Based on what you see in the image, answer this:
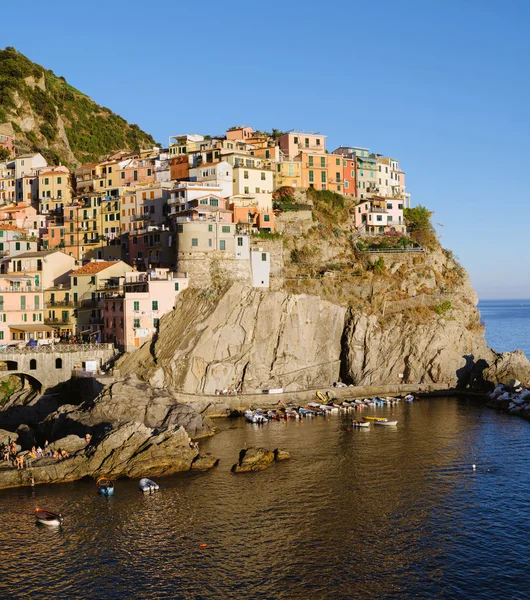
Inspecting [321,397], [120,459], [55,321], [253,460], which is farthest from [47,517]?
[55,321]

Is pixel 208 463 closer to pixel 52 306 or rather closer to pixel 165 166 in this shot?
pixel 52 306

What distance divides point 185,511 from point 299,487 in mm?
8937

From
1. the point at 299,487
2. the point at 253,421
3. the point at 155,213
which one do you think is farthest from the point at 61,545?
the point at 155,213

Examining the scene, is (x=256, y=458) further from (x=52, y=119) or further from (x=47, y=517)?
(x=52, y=119)

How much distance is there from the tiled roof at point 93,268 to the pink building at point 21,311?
17.7 feet

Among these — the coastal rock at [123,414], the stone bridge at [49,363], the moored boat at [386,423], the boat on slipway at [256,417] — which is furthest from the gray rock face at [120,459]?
the moored boat at [386,423]

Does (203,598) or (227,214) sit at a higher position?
(227,214)

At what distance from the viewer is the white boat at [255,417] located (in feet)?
244

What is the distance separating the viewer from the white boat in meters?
74.3

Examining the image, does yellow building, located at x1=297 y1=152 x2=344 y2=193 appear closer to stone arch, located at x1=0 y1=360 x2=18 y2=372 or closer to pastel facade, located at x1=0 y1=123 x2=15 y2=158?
stone arch, located at x1=0 y1=360 x2=18 y2=372

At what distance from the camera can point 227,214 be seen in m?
90.2

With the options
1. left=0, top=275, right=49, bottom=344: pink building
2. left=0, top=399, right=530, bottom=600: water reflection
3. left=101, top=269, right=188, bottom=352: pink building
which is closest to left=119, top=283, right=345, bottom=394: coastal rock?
left=101, top=269, right=188, bottom=352: pink building

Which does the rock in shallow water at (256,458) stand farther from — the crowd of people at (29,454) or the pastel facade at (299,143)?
the pastel facade at (299,143)

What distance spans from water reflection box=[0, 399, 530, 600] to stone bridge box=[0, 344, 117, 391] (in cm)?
2115
